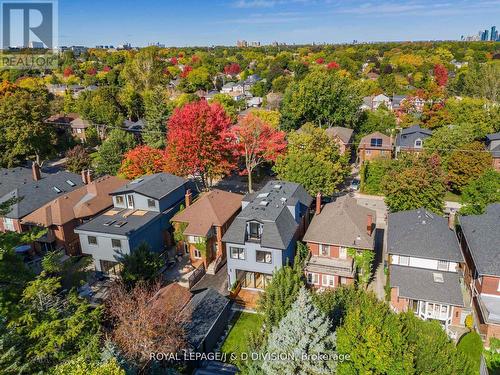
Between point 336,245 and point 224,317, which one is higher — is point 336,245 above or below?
above

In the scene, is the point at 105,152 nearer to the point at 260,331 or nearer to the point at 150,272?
the point at 150,272

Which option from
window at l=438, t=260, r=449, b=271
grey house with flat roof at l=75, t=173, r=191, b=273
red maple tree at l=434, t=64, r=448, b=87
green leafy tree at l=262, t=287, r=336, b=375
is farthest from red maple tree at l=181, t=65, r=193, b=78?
green leafy tree at l=262, t=287, r=336, b=375

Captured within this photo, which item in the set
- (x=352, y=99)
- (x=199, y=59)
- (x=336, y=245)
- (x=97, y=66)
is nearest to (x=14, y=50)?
(x=97, y=66)

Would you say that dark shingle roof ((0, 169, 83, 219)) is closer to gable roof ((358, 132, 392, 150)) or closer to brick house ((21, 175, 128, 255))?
brick house ((21, 175, 128, 255))

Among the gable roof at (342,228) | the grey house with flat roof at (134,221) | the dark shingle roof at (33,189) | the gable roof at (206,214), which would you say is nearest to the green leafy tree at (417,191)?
the gable roof at (342,228)

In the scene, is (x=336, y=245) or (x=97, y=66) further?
(x=97, y=66)

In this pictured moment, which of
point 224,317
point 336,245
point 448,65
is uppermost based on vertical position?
point 448,65

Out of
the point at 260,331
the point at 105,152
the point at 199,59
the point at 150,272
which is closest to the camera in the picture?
the point at 260,331
